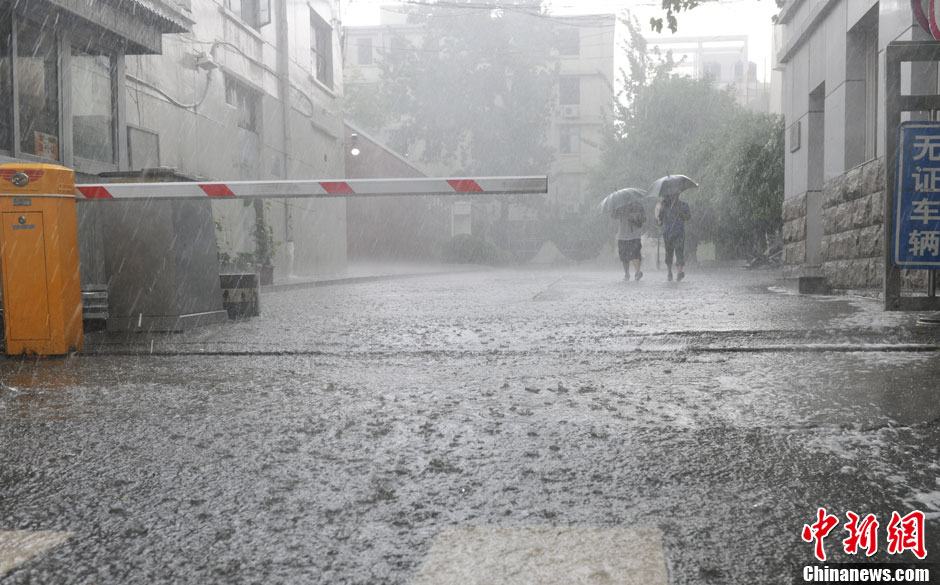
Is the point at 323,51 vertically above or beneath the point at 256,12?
above

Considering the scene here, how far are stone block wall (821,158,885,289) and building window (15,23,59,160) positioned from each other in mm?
8298

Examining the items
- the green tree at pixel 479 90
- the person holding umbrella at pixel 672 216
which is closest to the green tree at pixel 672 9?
the person holding umbrella at pixel 672 216

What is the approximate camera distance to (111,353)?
4.79 m

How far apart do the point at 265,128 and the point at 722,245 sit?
16111 millimetres

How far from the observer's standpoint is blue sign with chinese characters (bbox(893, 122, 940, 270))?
184 inches

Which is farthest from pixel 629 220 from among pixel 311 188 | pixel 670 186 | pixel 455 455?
pixel 455 455

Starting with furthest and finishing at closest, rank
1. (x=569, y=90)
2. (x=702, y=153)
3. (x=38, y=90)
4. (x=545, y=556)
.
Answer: (x=569, y=90)
(x=702, y=153)
(x=38, y=90)
(x=545, y=556)

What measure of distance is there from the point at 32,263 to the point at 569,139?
150ft

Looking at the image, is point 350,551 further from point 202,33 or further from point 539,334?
point 202,33

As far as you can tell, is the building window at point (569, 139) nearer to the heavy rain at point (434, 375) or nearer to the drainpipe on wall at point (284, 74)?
the drainpipe on wall at point (284, 74)

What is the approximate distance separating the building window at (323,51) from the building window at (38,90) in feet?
37.7

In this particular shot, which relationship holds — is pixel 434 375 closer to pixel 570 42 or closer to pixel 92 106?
pixel 92 106

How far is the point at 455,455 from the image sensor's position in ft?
7.85

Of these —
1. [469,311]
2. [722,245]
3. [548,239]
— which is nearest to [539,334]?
[469,311]
